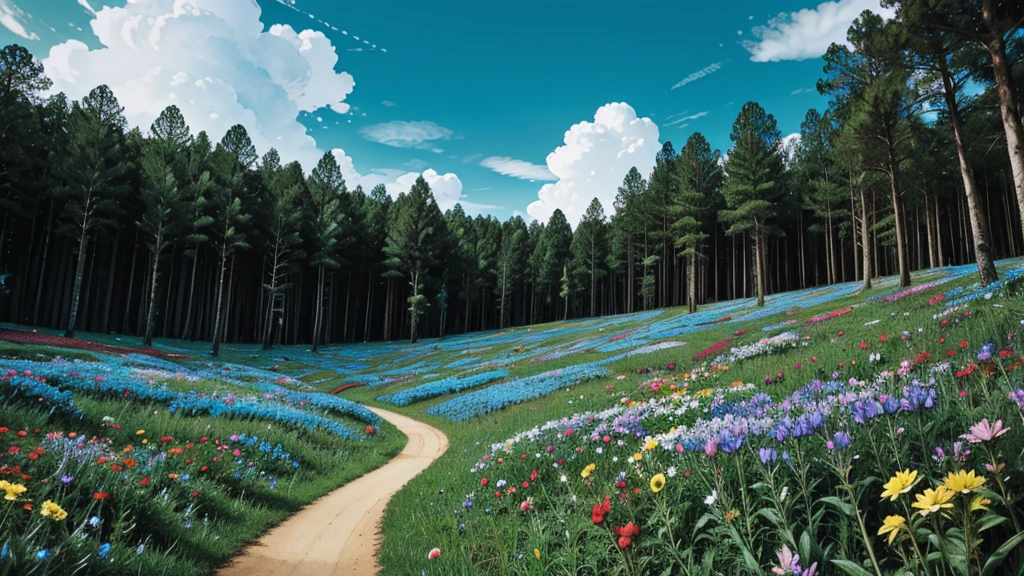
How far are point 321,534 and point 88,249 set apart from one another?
48206mm

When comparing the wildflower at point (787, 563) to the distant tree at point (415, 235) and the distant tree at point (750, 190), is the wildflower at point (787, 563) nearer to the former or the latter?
the distant tree at point (750, 190)

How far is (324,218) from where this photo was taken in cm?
4762

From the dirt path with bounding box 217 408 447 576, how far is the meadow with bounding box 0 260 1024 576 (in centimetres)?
27

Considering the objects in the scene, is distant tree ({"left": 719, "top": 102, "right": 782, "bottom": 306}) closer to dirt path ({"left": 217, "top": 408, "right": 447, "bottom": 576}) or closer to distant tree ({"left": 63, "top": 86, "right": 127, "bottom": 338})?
dirt path ({"left": 217, "top": 408, "right": 447, "bottom": 576})

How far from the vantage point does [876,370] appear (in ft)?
18.7

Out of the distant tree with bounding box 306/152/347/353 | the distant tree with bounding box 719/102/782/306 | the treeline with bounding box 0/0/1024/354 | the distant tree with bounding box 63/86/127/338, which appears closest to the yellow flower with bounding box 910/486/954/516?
the treeline with bounding box 0/0/1024/354

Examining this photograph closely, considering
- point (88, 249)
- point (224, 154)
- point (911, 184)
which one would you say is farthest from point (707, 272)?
point (88, 249)

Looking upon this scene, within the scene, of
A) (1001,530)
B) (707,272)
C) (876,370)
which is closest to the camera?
(1001,530)

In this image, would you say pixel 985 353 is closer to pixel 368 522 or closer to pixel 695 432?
pixel 695 432

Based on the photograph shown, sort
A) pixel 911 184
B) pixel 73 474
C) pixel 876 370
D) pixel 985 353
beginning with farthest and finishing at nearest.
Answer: pixel 911 184
pixel 876 370
pixel 73 474
pixel 985 353

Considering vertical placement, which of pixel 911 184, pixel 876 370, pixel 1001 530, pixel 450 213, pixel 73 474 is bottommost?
pixel 73 474

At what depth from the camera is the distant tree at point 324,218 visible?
4641 cm

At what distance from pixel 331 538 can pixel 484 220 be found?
77.4 metres

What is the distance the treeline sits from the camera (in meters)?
16.6
